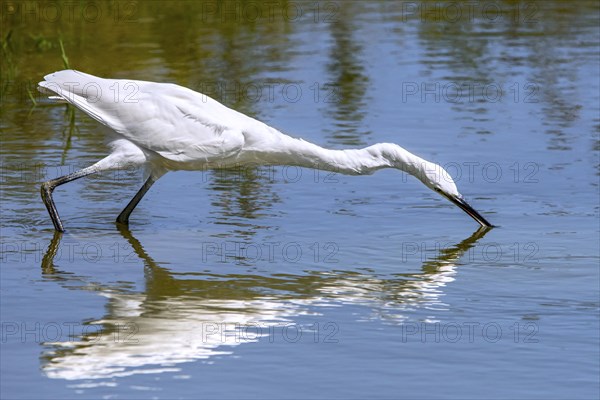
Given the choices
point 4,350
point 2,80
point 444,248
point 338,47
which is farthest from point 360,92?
point 4,350

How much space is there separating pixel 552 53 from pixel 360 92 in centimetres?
366

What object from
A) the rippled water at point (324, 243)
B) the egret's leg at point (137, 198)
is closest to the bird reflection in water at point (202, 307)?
the rippled water at point (324, 243)

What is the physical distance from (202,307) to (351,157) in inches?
73.5

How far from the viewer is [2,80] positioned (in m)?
15.8

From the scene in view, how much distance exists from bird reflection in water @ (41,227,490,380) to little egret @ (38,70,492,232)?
0.61 metres

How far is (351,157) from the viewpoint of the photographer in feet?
30.1

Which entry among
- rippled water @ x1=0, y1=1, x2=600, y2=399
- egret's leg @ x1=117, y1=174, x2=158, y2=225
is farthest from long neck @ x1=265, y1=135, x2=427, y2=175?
egret's leg @ x1=117, y1=174, x2=158, y2=225

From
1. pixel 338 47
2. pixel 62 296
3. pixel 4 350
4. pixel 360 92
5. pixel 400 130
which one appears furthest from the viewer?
pixel 338 47

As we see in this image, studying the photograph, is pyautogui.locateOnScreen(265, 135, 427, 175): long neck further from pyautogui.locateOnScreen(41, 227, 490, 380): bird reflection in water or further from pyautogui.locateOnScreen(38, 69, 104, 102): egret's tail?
pyautogui.locateOnScreen(38, 69, 104, 102): egret's tail

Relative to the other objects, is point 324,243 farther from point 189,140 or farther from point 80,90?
point 80,90

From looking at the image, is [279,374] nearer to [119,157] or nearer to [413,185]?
[119,157]

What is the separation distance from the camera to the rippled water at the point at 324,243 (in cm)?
676

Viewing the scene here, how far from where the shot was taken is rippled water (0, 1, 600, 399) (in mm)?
6758

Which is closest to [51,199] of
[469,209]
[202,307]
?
[202,307]
